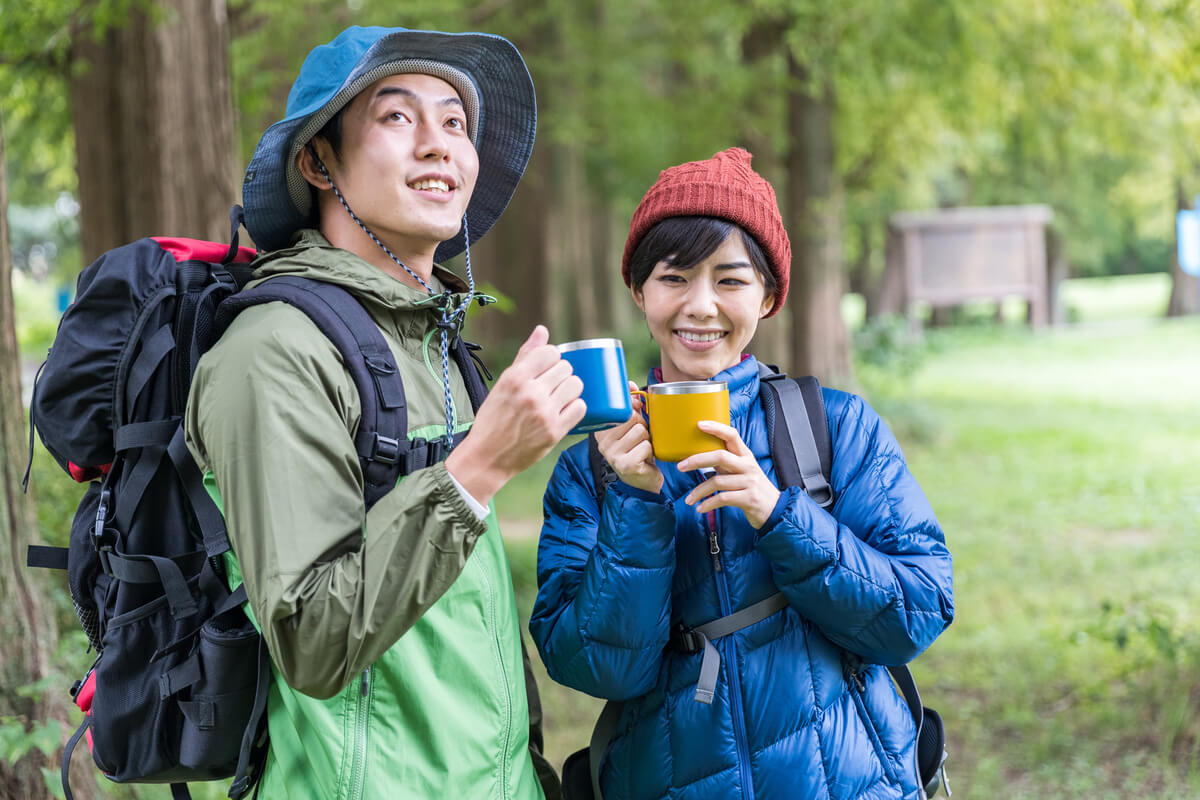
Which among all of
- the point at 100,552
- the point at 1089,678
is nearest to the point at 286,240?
the point at 100,552

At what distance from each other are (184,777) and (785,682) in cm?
112

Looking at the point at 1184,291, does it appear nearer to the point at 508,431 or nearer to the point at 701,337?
the point at 701,337

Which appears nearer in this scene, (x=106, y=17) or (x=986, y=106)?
(x=106, y=17)

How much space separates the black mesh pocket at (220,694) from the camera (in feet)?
5.88

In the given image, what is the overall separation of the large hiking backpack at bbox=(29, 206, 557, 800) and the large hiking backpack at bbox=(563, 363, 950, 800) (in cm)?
66

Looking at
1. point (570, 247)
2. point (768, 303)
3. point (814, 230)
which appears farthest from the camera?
point (570, 247)

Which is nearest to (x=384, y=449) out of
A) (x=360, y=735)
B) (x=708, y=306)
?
(x=360, y=735)

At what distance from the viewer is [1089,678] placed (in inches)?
225

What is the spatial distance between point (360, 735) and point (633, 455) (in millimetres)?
701

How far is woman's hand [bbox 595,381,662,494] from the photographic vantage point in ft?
6.82

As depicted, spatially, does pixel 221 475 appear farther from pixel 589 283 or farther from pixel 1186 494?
pixel 589 283

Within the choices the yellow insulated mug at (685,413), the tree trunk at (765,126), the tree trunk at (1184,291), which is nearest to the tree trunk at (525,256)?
the tree trunk at (765,126)

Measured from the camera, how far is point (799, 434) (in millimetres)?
2250

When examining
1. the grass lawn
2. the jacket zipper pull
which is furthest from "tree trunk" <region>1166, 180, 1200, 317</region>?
the jacket zipper pull
